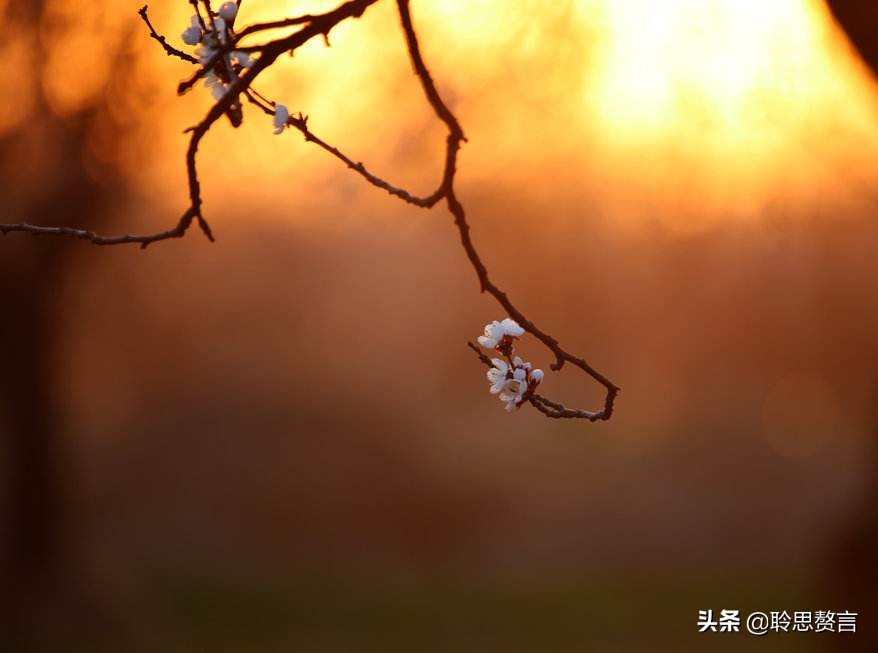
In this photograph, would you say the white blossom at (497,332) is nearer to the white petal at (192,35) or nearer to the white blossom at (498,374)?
the white blossom at (498,374)

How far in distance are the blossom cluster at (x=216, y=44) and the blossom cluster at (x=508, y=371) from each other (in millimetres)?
399

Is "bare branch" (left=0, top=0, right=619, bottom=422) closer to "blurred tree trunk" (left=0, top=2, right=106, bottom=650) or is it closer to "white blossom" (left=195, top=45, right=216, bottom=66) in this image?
"white blossom" (left=195, top=45, right=216, bottom=66)

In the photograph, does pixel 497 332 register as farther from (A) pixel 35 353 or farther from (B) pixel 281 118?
(A) pixel 35 353

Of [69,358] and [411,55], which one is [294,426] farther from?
[411,55]

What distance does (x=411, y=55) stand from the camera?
2.83 ft

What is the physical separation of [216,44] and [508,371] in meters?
0.49

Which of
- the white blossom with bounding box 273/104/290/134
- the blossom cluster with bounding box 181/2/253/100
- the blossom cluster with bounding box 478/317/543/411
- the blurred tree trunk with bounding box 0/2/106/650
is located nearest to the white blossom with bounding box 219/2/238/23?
the blossom cluster with bounding box 181/2/253/100

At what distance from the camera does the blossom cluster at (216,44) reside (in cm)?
91

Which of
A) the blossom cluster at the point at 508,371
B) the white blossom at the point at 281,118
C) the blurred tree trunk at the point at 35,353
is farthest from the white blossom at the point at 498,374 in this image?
the blurred tree trunk at the point at 35,353

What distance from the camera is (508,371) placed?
3.52 feet

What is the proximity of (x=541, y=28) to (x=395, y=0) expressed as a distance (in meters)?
2.69

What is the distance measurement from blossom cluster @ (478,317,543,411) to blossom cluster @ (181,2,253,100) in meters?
0.40

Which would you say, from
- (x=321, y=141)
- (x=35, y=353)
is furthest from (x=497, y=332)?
(x=35, y=353)

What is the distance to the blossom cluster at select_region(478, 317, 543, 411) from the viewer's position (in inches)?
41.4
